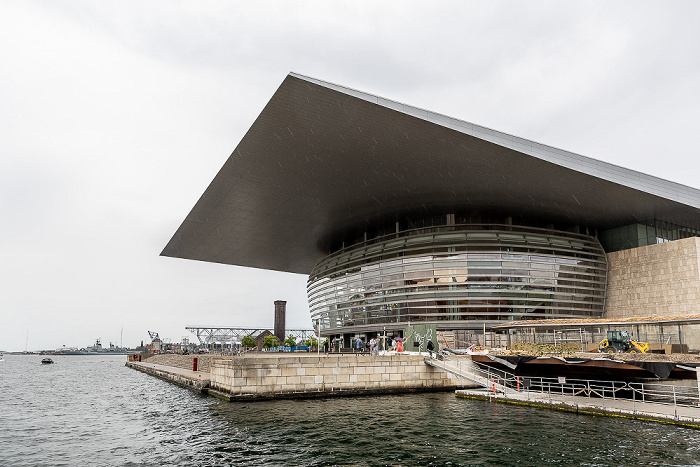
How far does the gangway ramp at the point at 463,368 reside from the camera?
86.0ft

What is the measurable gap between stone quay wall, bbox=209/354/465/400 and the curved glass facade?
1607cm

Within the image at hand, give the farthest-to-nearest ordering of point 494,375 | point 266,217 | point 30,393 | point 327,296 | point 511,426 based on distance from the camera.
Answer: point 327,296, point 266,217, point 30,393, point 494,375, point 511,426

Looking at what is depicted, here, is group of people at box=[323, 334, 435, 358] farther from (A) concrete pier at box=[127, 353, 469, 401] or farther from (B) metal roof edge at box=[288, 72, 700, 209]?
(B) metal roof edge at box=[288, 72, 700, 209]

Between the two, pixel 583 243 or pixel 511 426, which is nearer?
pixel 511 426

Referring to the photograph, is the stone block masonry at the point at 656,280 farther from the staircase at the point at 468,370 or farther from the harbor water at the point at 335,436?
the harbor water at the point at 335,436

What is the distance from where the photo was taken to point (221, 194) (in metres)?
40.5

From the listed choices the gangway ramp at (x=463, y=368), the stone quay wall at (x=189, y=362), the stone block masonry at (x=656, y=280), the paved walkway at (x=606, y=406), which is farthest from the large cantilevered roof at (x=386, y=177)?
the paved walkway at (x=606, y=406)

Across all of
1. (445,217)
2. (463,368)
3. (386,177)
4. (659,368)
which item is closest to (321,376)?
(463,368)

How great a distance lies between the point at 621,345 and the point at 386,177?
61.6 ft

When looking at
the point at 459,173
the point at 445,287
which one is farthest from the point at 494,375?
the point at 445,287

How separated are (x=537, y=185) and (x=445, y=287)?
1144 centimetres

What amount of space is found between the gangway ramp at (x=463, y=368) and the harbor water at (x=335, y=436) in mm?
3716

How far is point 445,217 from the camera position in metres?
45.3

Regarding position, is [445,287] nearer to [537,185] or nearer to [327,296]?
[537,185]
